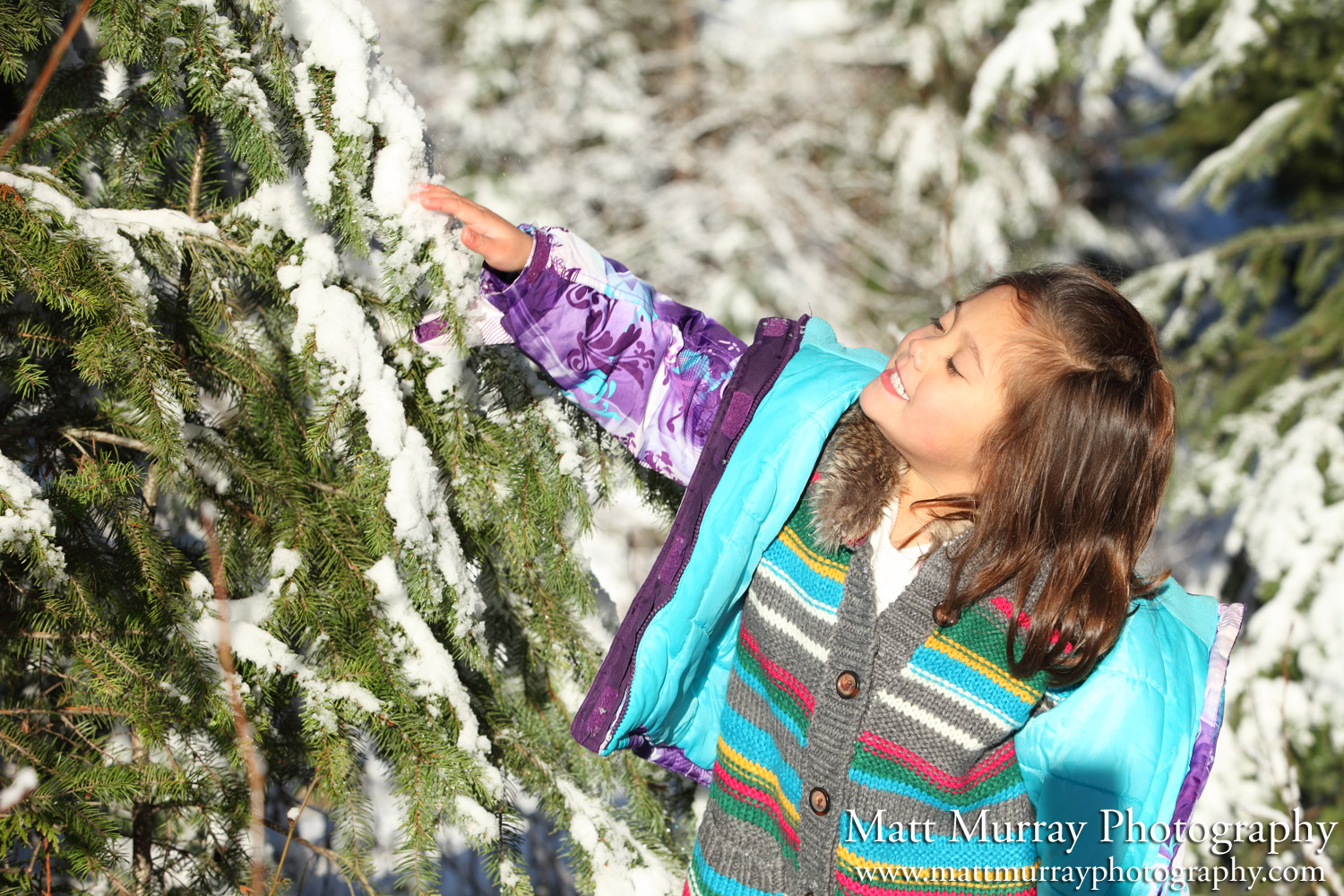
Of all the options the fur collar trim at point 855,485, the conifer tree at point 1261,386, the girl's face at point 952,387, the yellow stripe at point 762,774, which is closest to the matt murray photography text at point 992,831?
the yellow stripe at point 762,774

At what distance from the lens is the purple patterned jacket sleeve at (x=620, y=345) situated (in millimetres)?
1439

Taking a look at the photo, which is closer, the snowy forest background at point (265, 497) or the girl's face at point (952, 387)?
the snowy forest background at point (265, 497)

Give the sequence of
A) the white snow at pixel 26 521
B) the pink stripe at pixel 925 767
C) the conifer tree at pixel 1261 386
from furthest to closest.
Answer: the conifer tree at pixel 1261 386, the pink stripe at pixel 925 767, the white snow at pixel 26 521

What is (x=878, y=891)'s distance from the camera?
1.51 m

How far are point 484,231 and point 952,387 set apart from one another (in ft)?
2.62

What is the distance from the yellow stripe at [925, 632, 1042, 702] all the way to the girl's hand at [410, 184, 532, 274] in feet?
3.07

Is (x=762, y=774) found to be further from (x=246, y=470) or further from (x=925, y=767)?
(x=246, y=470)

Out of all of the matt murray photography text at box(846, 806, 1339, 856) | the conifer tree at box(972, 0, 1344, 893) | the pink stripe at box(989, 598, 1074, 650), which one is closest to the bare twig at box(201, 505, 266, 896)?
the matt murray photography text at box(846, 806, 1339, 856)

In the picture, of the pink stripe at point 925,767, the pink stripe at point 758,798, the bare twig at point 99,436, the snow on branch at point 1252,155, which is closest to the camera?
the bare twig at point 99,436

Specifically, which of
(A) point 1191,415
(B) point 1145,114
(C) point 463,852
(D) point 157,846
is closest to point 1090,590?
(D) point 157,846

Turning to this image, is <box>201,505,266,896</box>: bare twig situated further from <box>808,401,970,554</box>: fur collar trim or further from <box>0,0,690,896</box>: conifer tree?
<box>808,401,970,554</box>: fur collar trim

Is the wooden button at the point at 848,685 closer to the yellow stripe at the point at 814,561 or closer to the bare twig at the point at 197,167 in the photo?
the yellow stripe at the point at 814,561

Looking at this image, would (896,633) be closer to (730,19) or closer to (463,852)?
(463,852)

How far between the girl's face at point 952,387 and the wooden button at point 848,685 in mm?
380
